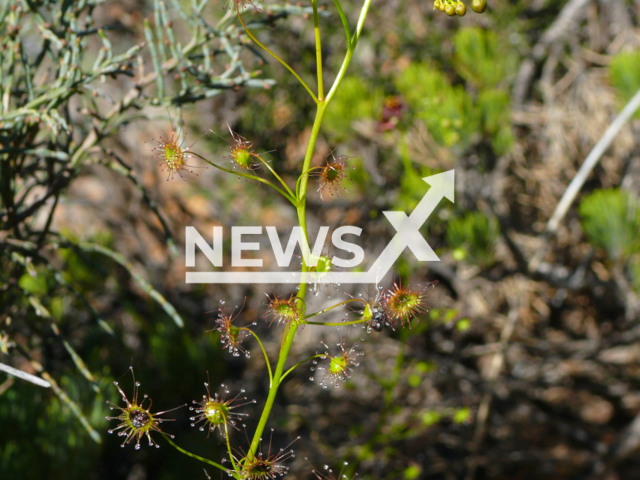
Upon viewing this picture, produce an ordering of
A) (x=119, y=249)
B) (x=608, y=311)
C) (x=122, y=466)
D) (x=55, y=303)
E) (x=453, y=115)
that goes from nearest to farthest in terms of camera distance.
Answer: (x=453, y=115) < (x=122, y=466) < (x=55, y=303) < (x=608, y=311) < (x=119, y=249)

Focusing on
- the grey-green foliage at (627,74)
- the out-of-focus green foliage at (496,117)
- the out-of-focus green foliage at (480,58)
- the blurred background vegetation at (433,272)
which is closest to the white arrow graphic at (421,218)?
the blurred background vegetation at (433,272)

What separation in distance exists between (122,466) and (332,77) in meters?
1.44

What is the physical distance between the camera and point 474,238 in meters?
1.22

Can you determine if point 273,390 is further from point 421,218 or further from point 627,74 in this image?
point 627,74

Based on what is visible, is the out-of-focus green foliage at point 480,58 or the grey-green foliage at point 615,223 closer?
the grey-green foliage at point 615,223

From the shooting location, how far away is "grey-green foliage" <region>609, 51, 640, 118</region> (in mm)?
1141

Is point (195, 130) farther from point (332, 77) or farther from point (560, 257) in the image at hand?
point (560, 257)

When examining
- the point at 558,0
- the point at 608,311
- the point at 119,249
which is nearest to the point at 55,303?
the point at 119,249

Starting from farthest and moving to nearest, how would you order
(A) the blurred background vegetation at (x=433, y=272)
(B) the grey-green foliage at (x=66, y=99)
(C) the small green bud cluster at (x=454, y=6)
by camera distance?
1. (A) the blurred background vegetation at (x=433, y=272)
2. (B) the grey-green foliage at (x=66, y=99)
3. (C) the small green bud cluster at (x=454, y=6)

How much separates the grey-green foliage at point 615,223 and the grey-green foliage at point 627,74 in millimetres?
199

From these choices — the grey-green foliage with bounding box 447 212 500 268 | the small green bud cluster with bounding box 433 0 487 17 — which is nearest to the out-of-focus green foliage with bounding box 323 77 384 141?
the grey-green foliage with bounding box 447 212 500 268

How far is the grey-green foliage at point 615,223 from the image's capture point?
3.67 feet

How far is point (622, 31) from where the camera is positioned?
162 centimetres

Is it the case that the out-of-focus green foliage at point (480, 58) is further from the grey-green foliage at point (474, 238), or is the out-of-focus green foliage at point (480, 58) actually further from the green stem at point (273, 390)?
the green stem at point (273, 390)
